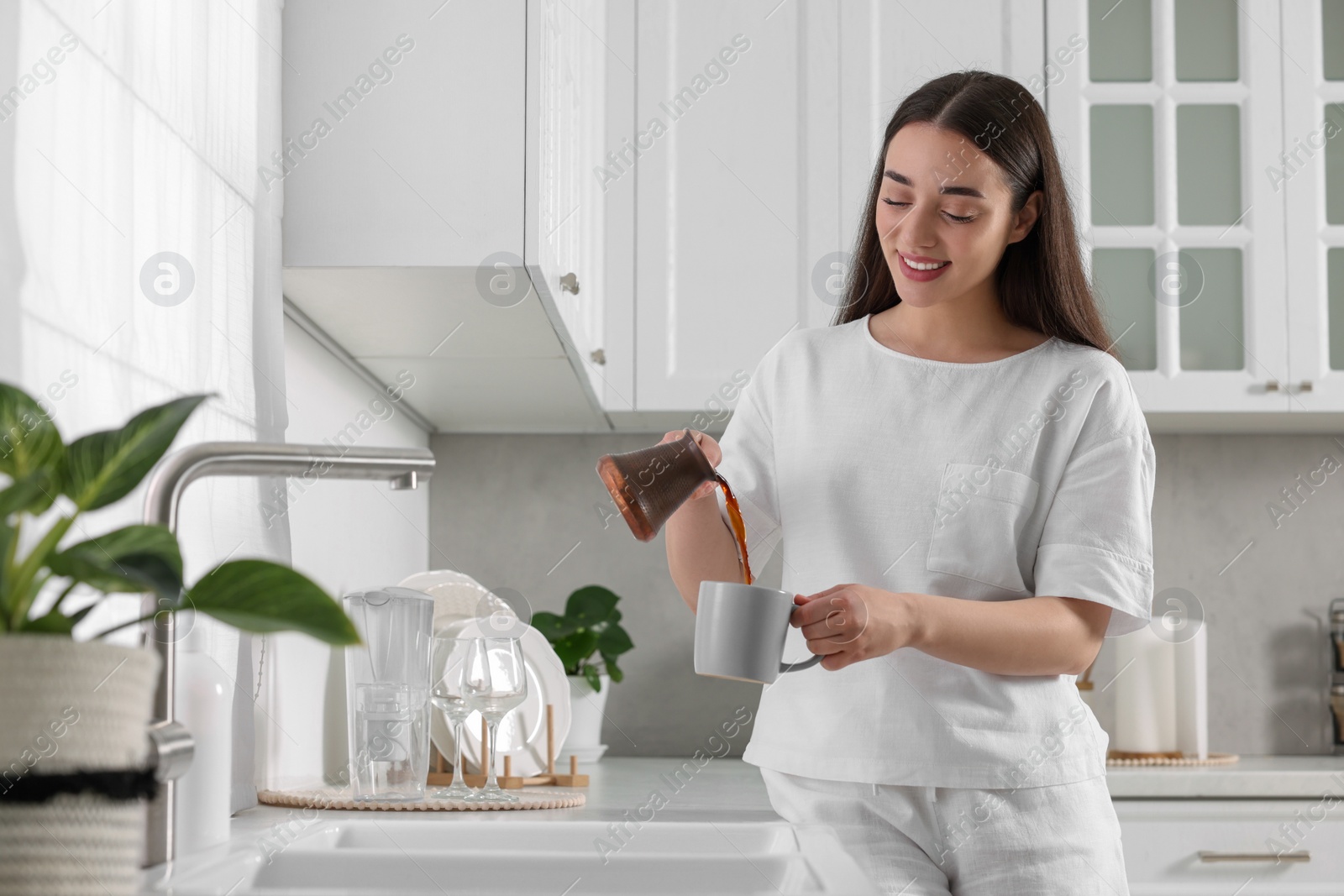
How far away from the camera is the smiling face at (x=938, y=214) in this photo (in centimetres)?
113

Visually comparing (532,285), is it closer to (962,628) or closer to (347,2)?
(347,2)

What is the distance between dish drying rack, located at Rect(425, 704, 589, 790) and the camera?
1.51 meters

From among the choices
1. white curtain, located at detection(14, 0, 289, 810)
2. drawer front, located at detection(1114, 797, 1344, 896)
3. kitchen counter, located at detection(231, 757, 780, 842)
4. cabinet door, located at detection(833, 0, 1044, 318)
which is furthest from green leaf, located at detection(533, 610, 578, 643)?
drawer front, located at detection(1114, 797, 1344, 896)

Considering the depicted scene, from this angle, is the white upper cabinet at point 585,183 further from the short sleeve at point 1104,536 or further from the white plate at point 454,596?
the short sleeve at point 1104,536

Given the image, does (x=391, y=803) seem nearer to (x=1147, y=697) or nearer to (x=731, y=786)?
(x=731, y=786)

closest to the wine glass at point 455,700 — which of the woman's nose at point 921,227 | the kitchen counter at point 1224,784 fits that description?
the woman's nose at point 921,227

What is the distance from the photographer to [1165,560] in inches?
92.7

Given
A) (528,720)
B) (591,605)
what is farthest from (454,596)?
(591,605)

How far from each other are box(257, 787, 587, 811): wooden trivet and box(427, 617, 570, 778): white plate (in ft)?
0.74

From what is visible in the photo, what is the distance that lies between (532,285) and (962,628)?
0.59 metres

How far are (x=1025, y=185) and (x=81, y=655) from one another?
3.22 ft

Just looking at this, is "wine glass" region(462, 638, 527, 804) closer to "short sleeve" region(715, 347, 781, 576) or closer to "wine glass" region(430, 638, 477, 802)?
"wine glass" region(430, 638, 477, 802)

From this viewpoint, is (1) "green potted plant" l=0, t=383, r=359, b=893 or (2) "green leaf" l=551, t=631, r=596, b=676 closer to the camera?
(1) "green potted plant" l=0, t=383, r=359, b=893

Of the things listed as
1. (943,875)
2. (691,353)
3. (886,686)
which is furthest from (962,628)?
(691,353)
